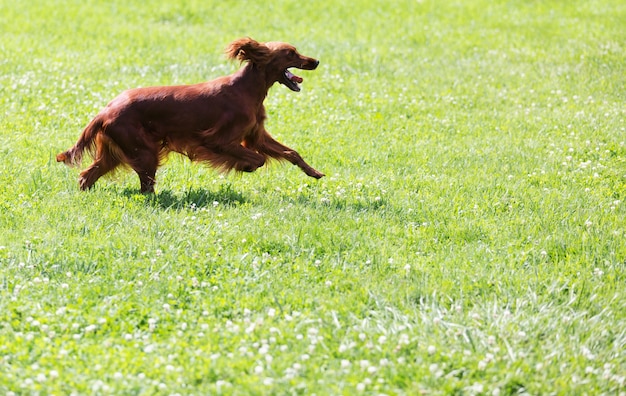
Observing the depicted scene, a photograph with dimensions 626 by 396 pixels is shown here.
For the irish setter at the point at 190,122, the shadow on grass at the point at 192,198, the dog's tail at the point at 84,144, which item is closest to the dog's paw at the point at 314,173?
the irish setter at the point at 190,122

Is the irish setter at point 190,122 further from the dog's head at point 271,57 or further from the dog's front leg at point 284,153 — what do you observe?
the dog's front leg at point 284,153

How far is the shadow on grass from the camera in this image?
6.97 metres

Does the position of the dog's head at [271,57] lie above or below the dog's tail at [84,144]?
above

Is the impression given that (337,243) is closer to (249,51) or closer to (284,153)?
(284,153)

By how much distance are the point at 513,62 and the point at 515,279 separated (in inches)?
308

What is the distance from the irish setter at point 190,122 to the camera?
23.3ft

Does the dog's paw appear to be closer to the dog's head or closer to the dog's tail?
the dog's head

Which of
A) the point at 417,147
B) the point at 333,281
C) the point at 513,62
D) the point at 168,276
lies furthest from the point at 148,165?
the point at 513,62

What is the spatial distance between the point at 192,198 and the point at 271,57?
132 cm

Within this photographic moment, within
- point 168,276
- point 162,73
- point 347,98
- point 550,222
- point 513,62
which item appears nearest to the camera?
point 168,276

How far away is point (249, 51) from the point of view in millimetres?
7250

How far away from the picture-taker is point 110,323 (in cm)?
502

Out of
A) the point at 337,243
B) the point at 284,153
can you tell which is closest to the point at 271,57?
the point at 284,153

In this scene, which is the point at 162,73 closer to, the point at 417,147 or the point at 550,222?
the point at 417,147
